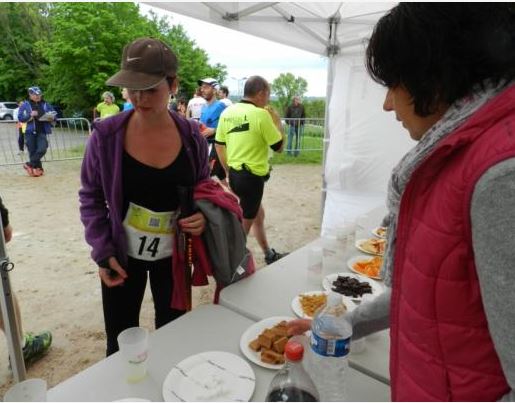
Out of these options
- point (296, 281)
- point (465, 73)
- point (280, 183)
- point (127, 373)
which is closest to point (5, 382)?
point (127, 373)

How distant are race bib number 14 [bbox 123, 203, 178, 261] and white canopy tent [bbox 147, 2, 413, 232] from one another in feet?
6.34

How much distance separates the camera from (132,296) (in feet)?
5.92

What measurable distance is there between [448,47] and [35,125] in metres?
8.45

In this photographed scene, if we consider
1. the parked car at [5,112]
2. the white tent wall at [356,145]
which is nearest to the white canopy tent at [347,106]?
the white tent wall at [356,145]

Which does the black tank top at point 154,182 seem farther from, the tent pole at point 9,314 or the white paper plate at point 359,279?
the white paper plate at point 359,279

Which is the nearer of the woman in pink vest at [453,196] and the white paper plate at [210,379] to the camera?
the woman in pink vest at [453,196]

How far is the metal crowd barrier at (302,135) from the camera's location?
10289mm

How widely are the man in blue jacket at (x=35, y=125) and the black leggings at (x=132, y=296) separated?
6842 millimetres

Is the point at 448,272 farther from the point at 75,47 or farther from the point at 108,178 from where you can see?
the point at 75,47

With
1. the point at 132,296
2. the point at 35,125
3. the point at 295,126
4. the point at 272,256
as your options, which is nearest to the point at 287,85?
the point at 295,126

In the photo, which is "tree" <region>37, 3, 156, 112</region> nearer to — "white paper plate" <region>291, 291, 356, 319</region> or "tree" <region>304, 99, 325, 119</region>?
"tree" <region>304, 99, 325, 119</region>

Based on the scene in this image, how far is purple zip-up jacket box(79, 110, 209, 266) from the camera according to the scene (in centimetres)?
157

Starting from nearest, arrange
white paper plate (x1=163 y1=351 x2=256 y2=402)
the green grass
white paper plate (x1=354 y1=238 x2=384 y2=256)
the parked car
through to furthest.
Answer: white paper plate (x1=163 y1=351 x2=256 y2=402)
white paper plate (x1=354 y1=238 x2=384 y2=256)
the green grass
the parked car

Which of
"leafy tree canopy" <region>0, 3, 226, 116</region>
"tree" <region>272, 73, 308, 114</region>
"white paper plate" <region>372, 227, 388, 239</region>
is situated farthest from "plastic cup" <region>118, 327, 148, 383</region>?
"tree" <region>272, 73, 308, 114</region>
